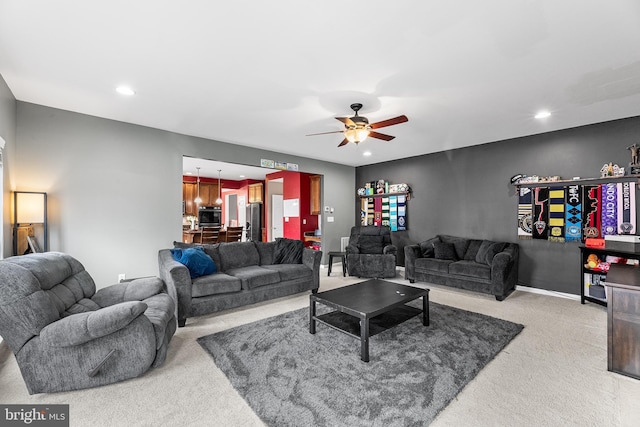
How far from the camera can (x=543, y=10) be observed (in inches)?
71.2

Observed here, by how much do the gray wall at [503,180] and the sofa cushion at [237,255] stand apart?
3413 mm

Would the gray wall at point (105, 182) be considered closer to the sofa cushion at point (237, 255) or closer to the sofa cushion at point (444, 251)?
the sofa cushion at point (237, 255)

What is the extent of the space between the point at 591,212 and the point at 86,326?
5.79 meters

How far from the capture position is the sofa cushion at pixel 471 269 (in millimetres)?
4302

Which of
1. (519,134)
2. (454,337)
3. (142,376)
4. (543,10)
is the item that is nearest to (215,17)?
(543,10)

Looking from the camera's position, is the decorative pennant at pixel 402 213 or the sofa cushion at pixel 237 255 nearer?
the sofa cushion at pixel 237 255

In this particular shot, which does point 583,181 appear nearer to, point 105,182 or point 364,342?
point 364,342

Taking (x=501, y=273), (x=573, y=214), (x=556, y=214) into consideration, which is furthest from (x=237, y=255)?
(x=573, y=214)

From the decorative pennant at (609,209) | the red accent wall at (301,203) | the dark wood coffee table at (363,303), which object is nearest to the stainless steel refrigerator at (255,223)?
the red accent wall at (301,203)

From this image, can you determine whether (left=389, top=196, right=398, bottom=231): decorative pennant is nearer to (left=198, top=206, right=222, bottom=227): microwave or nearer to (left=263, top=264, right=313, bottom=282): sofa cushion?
(left=263, top=264, right=313, bottom=282): sofa cushion

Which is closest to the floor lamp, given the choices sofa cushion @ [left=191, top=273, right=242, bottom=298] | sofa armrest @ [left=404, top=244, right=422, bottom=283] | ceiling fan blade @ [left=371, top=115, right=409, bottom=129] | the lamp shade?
the lamp shade

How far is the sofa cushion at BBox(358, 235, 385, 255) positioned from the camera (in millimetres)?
5918

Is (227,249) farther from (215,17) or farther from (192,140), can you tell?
(215,17)

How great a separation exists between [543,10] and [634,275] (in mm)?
2248
